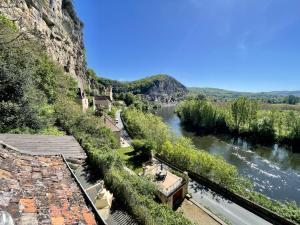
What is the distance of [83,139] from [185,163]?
15837 mm

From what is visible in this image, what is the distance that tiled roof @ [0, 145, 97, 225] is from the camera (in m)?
3.38

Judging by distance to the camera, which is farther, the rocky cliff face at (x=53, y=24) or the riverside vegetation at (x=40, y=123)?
the rocky cliff face at (x=53, y=24)

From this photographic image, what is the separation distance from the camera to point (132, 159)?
31.0 metres

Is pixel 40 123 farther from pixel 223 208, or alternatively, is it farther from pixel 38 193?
pixel 223 208

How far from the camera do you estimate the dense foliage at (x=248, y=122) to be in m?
55.3

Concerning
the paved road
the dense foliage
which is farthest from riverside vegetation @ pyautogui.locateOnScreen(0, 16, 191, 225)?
the dense foliage

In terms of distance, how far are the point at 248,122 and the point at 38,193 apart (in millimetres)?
69269

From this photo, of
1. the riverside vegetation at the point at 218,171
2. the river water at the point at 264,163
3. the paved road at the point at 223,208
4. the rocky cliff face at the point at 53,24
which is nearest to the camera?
the paved road at the point at 223,208

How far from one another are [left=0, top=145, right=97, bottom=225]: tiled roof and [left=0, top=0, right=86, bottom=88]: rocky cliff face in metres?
17.5

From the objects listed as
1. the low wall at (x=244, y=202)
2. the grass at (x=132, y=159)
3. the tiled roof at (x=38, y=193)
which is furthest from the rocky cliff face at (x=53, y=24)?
the low wall at (x=244, y=202)

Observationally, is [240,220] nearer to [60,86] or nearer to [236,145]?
[60,86]

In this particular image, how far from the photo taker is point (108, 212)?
39.3 ft

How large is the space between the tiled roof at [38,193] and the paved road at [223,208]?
17.8 m

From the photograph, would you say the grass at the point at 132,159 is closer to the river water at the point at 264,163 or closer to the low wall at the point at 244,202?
the low wall at the point at 244,202
